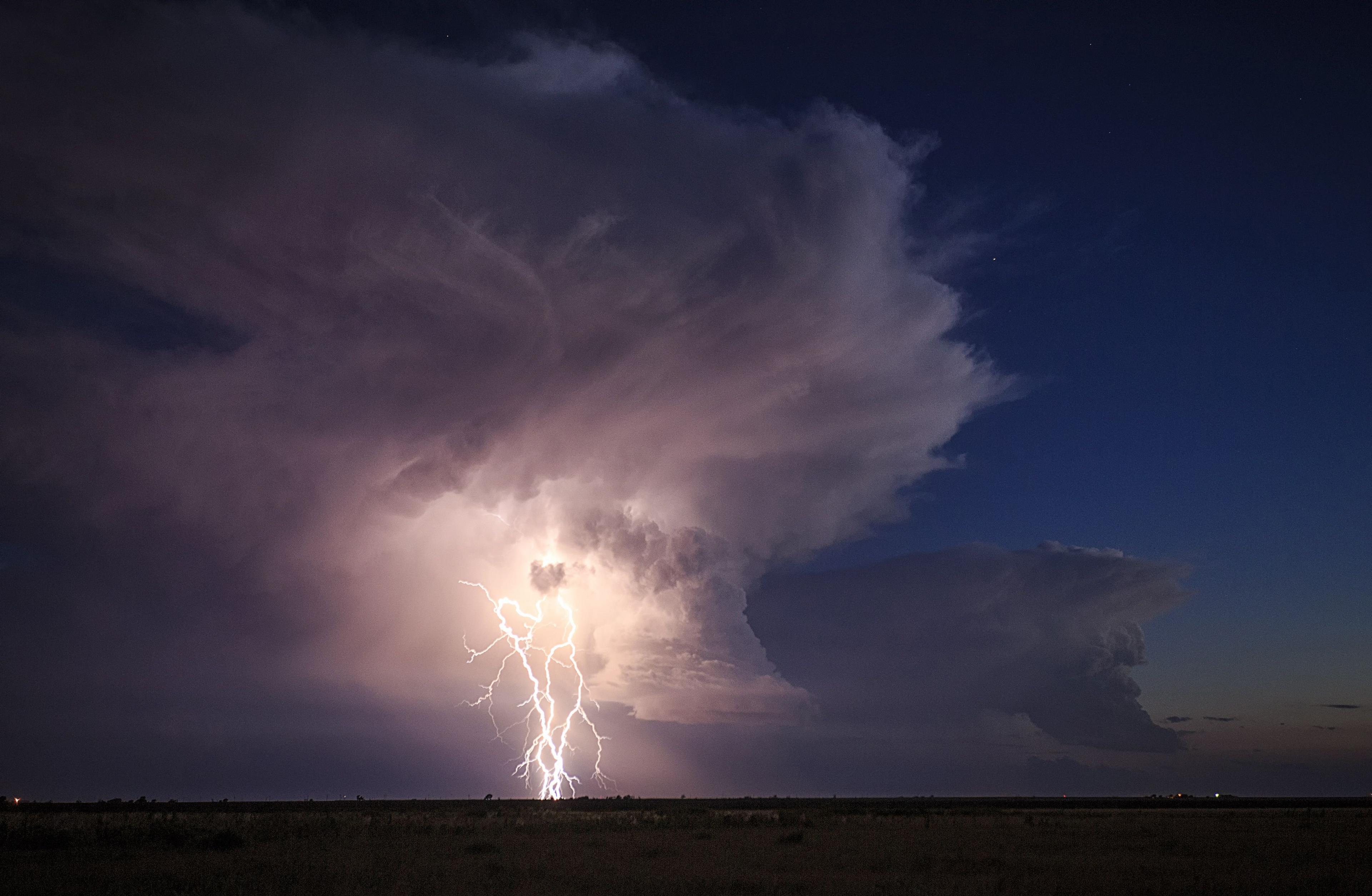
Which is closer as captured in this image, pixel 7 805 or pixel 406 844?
pixel 406 844

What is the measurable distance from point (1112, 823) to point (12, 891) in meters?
46.8

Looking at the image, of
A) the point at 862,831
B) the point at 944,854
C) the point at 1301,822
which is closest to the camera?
the point at 944,854

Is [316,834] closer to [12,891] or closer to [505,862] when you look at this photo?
[505,862]

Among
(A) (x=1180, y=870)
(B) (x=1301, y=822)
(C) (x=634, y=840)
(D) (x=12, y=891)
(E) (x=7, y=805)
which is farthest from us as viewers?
(E) (x=7, y=805)

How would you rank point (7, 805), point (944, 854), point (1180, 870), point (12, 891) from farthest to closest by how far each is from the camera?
1. point (7, 805)
2. point (944, 854)
3. point (1180, 870)
4. point (12, 891)

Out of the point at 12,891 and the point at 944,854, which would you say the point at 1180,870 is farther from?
the point at 12,891

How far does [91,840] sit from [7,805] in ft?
178

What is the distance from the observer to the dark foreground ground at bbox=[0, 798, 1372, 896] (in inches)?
882

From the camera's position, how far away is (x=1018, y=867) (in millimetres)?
26656

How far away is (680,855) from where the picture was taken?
100.0 feet

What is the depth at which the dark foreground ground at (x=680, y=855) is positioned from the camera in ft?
73.5

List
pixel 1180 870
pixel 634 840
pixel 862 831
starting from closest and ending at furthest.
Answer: pixel 1180 870
pixel 634 840
pixel 862 831

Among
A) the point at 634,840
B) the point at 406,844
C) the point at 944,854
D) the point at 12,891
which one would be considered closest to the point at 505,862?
the point at 406,844

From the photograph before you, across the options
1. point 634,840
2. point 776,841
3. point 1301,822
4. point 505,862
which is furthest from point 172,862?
point 1301,822
